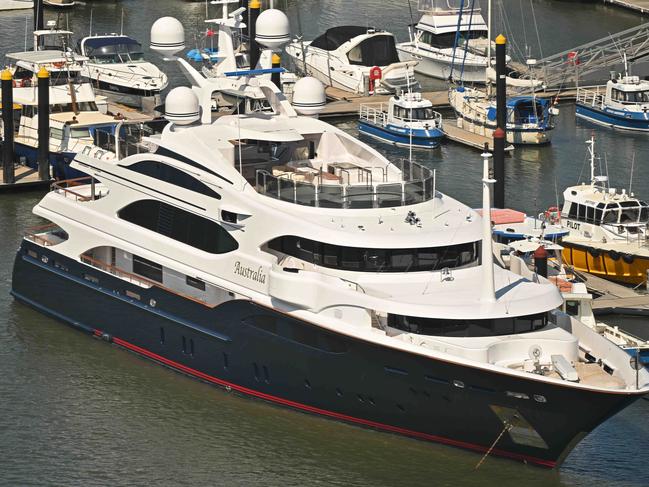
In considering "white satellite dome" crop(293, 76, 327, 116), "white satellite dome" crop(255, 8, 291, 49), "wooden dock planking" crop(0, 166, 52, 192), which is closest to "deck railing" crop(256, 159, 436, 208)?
"white satellite dome" crop(293, 76, 327, 116)

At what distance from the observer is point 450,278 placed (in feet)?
97.2

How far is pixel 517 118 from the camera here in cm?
5550

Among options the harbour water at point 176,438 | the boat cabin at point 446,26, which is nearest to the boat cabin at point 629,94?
the boat cabin at point 446,26

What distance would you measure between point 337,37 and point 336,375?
1490 inches

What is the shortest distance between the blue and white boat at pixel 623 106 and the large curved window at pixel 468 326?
30162mm

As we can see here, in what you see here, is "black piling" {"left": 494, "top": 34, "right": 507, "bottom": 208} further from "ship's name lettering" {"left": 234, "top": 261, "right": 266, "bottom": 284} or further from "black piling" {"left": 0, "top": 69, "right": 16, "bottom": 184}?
"black piling" {"left": 0, "top": 69, "right": 16, "bottom": 184}

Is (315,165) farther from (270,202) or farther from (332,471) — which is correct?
(332,471)

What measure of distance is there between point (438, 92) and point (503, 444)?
3640cm

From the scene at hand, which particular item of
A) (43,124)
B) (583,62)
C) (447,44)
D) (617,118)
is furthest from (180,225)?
(447,44)

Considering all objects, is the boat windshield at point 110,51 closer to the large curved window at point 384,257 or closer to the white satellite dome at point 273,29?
the white satellite dome at point 273,29

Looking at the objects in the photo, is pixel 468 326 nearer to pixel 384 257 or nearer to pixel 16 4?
pixel 384 257

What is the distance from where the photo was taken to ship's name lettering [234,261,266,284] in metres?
30.6

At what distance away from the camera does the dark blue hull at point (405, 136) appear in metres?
54.7

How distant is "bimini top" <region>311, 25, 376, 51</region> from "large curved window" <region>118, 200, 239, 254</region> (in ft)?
107
